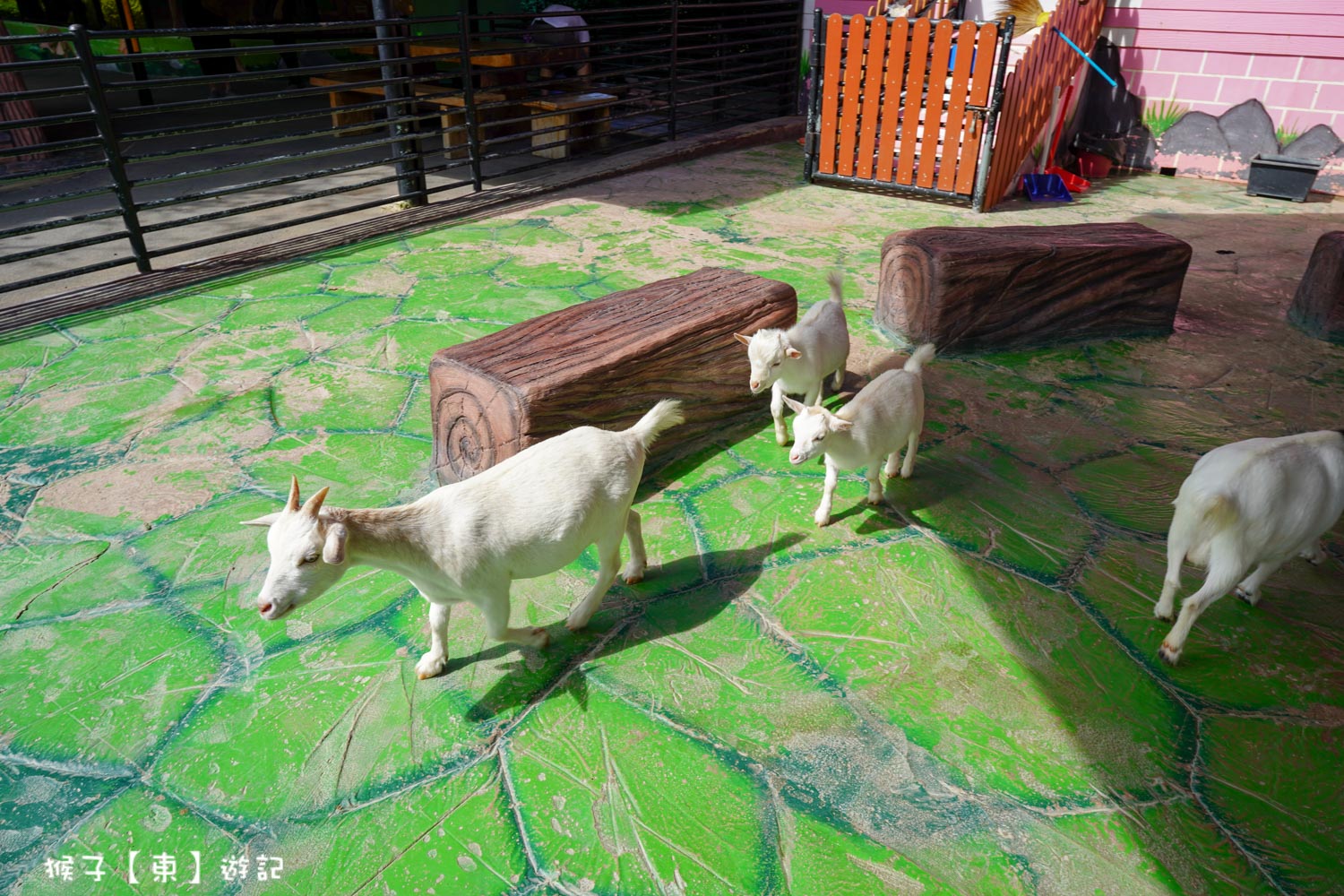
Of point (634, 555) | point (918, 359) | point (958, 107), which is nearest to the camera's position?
point (634, 555)

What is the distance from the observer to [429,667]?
2.96 m

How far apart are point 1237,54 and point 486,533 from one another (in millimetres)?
11375

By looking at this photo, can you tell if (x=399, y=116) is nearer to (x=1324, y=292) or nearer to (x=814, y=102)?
(x=814, y=102)

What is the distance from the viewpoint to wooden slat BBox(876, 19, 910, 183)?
8484 mm

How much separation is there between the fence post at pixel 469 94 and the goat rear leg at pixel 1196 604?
7.62 m

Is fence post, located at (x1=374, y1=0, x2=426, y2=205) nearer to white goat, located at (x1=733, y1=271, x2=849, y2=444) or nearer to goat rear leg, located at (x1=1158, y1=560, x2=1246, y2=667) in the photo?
white goat, located at (x1=733, y1=271, x2=849, y2=444)

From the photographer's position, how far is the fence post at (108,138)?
19.0 feet

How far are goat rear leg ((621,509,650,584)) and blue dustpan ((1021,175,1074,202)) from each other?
787 cm

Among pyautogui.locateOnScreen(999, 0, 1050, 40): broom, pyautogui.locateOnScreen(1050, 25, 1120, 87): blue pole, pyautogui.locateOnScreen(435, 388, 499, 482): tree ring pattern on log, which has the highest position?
pyautogui.locateOnScreen(999, 0, 1050, 40): broom

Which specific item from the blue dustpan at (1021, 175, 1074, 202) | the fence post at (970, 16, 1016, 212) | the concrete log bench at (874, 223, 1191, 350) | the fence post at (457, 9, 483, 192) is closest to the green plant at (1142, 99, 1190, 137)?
the blue dustpan at (1021, 175, 1074, 202)

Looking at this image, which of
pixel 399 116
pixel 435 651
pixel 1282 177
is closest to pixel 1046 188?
pixel 1282 177

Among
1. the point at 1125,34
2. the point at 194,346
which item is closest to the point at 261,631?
the point at 194,346

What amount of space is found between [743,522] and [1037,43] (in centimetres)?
741

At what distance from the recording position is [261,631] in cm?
320
